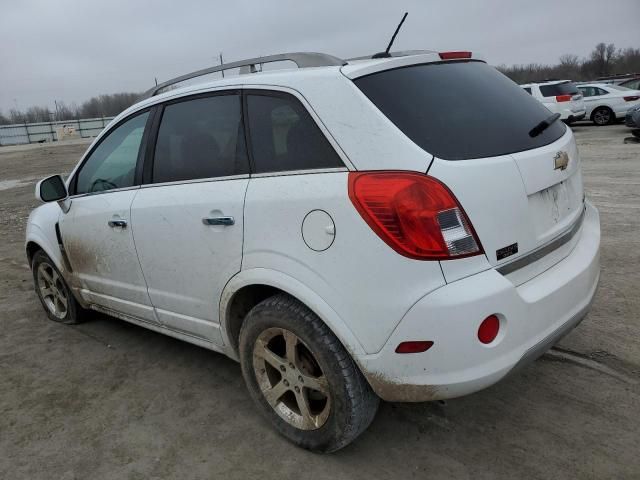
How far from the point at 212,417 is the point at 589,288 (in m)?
2.04

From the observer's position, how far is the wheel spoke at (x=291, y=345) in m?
2.42

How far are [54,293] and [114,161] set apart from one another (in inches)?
63.6

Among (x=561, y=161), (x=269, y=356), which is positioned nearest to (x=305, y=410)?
(x=269, y=356)

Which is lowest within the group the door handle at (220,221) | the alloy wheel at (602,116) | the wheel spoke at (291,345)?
the alloy wheel at (602,116)

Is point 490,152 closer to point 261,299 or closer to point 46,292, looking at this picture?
point 261,299

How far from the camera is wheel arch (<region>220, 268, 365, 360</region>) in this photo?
218 centimetres

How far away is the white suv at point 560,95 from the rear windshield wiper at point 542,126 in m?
15.5

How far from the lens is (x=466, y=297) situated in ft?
6.51

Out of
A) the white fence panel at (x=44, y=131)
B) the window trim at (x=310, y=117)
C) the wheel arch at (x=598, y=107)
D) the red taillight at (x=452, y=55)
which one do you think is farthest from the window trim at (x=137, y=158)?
the white fence panel at (x=44, y=131)

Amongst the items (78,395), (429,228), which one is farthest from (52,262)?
(429,228)

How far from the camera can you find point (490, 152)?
221 cm

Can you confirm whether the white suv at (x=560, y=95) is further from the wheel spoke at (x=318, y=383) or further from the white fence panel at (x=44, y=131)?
the white fence panel at (x=44, y=131)

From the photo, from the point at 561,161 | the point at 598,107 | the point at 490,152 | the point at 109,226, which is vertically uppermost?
the point at 490,152

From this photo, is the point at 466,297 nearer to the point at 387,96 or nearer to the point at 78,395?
the point at 387,96
